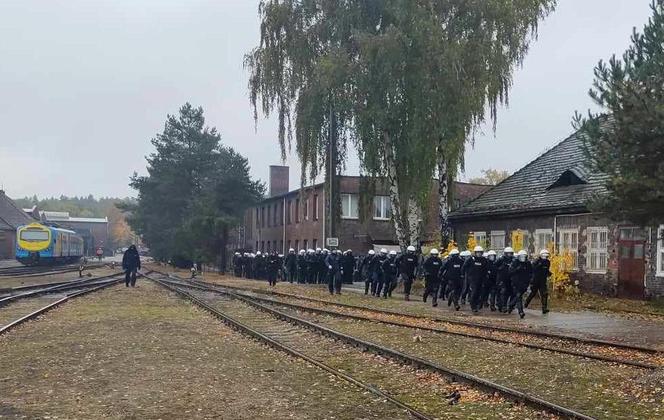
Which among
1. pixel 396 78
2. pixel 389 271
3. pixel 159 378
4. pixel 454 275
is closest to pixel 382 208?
pixel 396 78

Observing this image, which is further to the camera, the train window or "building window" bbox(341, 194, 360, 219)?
the train window

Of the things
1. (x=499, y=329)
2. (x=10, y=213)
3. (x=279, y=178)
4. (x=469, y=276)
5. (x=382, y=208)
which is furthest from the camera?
(x=10, y=213)

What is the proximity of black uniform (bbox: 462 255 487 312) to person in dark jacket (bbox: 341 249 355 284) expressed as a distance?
1392cm

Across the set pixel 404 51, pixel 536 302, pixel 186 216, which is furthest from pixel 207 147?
pixel 536 302

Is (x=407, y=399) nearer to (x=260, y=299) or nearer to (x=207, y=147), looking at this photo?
(x=260, y=299)

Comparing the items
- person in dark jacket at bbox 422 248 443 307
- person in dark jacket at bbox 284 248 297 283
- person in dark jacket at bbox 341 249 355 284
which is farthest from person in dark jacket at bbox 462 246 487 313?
person in dark jacket at bbox 284 248 297 283

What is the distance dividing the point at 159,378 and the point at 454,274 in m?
12.6

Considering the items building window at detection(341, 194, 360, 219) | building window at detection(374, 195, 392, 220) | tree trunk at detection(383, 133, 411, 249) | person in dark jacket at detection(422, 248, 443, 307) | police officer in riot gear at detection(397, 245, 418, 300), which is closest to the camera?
person in dark jacket at detection(422, 248, 443, 307)

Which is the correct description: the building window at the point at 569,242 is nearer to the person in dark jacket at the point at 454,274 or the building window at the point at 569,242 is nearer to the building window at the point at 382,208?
the person in dark jacket at the point at 454,274

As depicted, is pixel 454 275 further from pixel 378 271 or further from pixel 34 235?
pixel 34 235

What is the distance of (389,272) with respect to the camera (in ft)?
85.9

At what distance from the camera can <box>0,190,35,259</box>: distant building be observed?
3337 inches

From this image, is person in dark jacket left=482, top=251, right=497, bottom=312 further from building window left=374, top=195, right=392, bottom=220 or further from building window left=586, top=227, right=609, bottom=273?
building window left=374, top=195, right=392, bottom=220

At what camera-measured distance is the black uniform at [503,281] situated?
20047 millimetres
